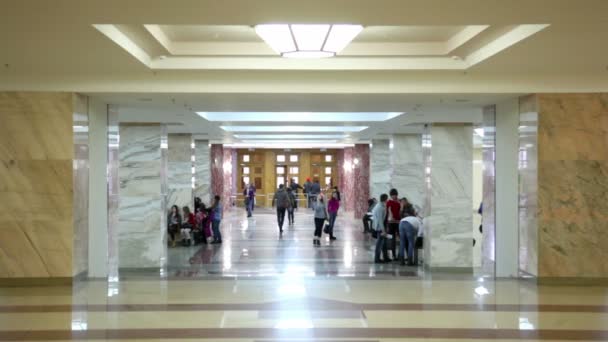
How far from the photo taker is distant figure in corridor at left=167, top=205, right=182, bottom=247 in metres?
18.3

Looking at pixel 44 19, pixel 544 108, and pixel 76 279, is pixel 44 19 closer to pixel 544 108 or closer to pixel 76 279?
pixel 76 279

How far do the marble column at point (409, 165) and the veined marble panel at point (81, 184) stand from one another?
1053cm

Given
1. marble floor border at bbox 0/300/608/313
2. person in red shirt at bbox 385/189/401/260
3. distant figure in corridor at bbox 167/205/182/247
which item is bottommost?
marble floor border at bbox 0/300/608/313

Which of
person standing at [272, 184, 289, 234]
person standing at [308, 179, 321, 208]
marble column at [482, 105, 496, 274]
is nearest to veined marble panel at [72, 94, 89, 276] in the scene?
marble column at [482, 105, 496, 274]

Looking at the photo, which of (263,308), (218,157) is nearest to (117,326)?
(263,308)

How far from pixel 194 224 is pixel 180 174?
1.82 metres

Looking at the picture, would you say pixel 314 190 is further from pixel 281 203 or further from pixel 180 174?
pixel 180 174

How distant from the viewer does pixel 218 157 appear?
90.7 ft

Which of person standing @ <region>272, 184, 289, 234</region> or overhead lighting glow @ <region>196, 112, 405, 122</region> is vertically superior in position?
overhead lighting glow @ <region>196, 112, 405, 122</region>

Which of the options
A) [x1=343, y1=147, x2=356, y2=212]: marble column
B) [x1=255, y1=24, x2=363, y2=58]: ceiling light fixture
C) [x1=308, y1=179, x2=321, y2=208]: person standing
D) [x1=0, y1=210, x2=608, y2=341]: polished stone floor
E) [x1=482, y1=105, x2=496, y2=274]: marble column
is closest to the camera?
[x1=0, y1=210, x2=608, y2=341]: polished stone floor

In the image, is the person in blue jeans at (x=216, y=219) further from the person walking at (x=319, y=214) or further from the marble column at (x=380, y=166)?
the marble column at (x=380, y=166)

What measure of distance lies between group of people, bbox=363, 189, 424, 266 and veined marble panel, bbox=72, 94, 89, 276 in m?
6.83

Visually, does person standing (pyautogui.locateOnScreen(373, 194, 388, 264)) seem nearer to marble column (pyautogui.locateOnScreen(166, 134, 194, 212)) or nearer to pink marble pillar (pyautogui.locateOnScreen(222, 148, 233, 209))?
marble column (pyautogui.locateOnScreen(166, 134, 194, 212))

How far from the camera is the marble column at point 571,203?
9.31 meters
